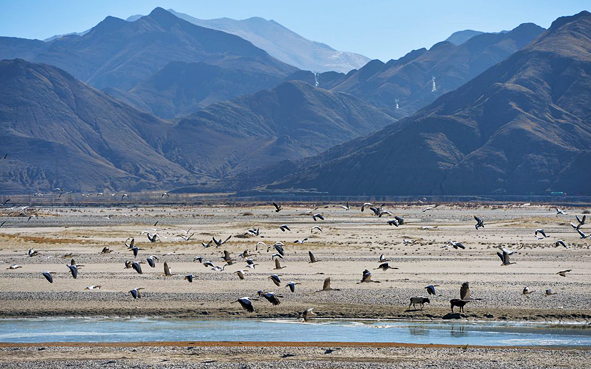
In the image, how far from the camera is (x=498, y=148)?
166 meters

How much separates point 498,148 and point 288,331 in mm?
149702

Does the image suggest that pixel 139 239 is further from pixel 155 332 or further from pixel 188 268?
pixel 155 332

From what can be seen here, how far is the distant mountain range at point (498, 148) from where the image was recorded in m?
158

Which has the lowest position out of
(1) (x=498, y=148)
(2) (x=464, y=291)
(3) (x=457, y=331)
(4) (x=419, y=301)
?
(3) (x=457, y=331)

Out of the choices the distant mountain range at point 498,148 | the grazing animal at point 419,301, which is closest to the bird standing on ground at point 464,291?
the grazing animal at point 419,301

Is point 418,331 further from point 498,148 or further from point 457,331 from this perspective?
point 498,148

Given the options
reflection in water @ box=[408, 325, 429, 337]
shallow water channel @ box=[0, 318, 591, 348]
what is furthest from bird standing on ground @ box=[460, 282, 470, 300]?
reflection in water @ box=[408, 325, 429, 337]

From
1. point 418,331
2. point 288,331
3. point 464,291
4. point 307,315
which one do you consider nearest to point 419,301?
point 464,291

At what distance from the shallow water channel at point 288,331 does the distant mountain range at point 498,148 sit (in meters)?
135

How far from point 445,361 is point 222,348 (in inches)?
233

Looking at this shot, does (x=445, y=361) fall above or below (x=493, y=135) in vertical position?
below

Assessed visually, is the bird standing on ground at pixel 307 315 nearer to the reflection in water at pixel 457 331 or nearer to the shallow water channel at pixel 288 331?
the shallow water channel at pixel 288 331

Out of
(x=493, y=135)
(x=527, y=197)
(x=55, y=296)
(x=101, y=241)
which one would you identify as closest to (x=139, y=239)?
(x=101, y=241)

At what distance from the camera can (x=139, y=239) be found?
53.0 metres
